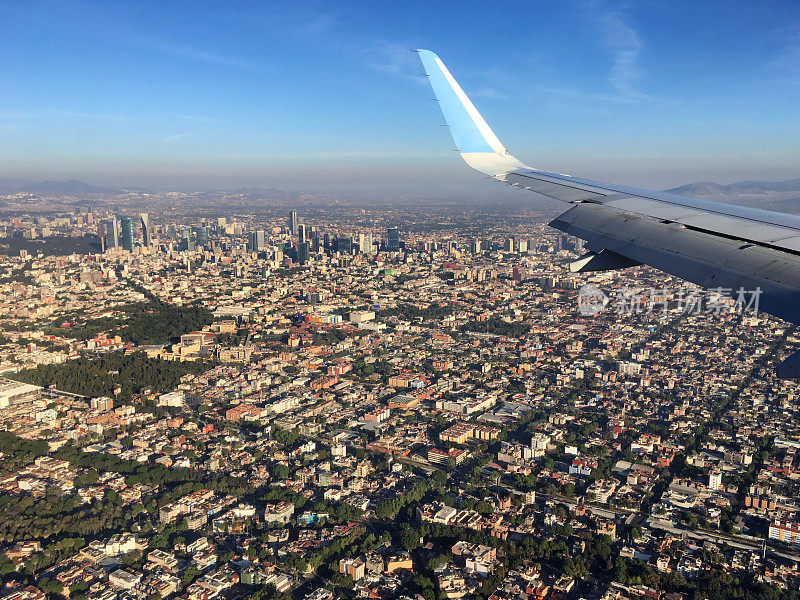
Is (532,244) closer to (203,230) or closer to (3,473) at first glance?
(203,230)

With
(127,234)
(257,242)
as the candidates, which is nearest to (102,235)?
(127,234)

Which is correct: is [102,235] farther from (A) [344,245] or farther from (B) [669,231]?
(B) [669,231]

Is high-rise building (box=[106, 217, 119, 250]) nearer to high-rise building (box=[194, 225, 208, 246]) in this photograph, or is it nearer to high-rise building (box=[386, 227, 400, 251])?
high-rise building (box=[194, 225, 208, 246])

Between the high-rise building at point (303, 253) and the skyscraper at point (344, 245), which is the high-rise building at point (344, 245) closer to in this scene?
the skyscraper at point (344, 245)

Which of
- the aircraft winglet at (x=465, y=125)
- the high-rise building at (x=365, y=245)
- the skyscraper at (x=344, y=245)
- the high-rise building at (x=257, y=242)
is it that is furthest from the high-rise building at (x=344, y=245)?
the aircraft winglet at (x=465, y=125)

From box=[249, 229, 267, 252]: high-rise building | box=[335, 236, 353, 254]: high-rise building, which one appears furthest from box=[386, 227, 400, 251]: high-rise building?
box=[249, 229, 267, 252]: high-rise building

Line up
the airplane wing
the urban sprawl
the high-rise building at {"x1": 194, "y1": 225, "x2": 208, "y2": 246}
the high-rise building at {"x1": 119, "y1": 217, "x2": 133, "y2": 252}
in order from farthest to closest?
1. the high-rise building at {"x1": 194, "y1": 225, "x2": 208, "y2": 246}
2. the high-rise building at {"x1": 119, "y1": 217, "x2": 133, "y2": 252}
3. the urban sprawl
4. the airplane wing
